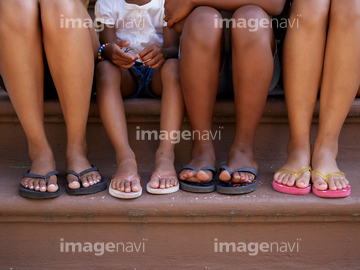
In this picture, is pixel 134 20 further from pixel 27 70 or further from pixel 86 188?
pixel 86 188

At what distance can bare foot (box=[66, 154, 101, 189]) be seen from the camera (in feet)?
3.67

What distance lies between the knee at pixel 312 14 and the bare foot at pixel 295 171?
374 millimetres

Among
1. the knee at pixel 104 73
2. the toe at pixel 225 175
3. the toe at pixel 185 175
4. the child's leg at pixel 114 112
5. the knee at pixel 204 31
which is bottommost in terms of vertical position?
the toe at pixel 185 175

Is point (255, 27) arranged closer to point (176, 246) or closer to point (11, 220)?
point (176, 246)

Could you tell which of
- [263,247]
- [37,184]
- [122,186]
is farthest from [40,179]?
[263,247]

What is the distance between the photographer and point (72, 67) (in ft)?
3.74

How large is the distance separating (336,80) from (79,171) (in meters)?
0.81

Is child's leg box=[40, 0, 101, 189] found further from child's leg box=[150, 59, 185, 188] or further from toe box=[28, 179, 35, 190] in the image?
child's leg box=[150, 59, 185, 188]

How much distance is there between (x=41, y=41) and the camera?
45.8 inches

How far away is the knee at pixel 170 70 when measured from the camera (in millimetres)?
1257

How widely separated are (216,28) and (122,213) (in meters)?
0.60

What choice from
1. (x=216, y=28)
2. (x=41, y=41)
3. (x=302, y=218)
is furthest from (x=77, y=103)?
(x=302, y=218)

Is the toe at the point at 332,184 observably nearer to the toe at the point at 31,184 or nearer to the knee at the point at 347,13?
the knee at the point at 347,13

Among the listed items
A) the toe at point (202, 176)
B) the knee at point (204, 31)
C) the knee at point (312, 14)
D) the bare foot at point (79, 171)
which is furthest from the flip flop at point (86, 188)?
the knee at point (312, 14)
